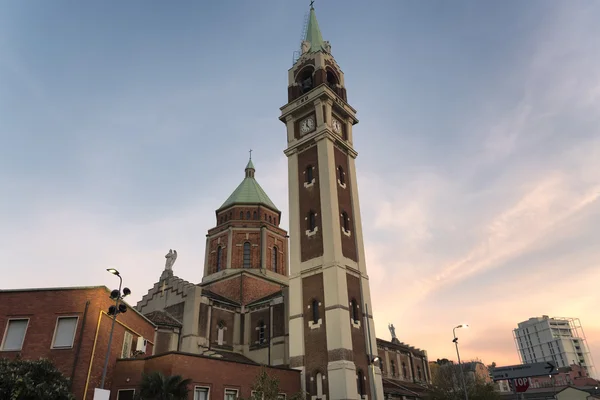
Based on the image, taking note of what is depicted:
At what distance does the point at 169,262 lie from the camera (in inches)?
1975

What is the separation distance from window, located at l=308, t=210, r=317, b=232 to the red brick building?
1786 cm

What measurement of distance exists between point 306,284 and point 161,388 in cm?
1650

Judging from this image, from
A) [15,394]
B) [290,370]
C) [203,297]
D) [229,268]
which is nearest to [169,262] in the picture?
[229,268]

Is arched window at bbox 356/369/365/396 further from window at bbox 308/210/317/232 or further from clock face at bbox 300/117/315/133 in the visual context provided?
clock face at bbox 300/117/315/133

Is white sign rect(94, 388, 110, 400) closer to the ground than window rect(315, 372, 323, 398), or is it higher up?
closer to the ground

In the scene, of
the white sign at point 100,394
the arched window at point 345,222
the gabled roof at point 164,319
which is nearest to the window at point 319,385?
the arched window at point 345,222

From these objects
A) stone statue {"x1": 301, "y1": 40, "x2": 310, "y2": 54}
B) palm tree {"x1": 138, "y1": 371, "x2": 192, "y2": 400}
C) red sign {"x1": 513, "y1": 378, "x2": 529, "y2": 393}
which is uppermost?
stone statue {"x1": 301, "y1": 40, "x2": 310, "y2": 54}

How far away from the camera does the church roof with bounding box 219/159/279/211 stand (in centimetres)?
5844

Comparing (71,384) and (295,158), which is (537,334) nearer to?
(295,158)

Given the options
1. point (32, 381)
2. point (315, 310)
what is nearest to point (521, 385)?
point (315, 310)

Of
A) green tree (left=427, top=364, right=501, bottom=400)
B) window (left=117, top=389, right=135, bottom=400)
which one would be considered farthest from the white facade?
window (left=117, top=389, right=135, bottom=400)

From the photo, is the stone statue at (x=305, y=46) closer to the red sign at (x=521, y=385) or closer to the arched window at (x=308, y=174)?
the arched window at (x=308, y=174)

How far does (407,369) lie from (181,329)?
31.2 meters

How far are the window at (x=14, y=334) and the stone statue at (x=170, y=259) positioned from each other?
2411 cm
